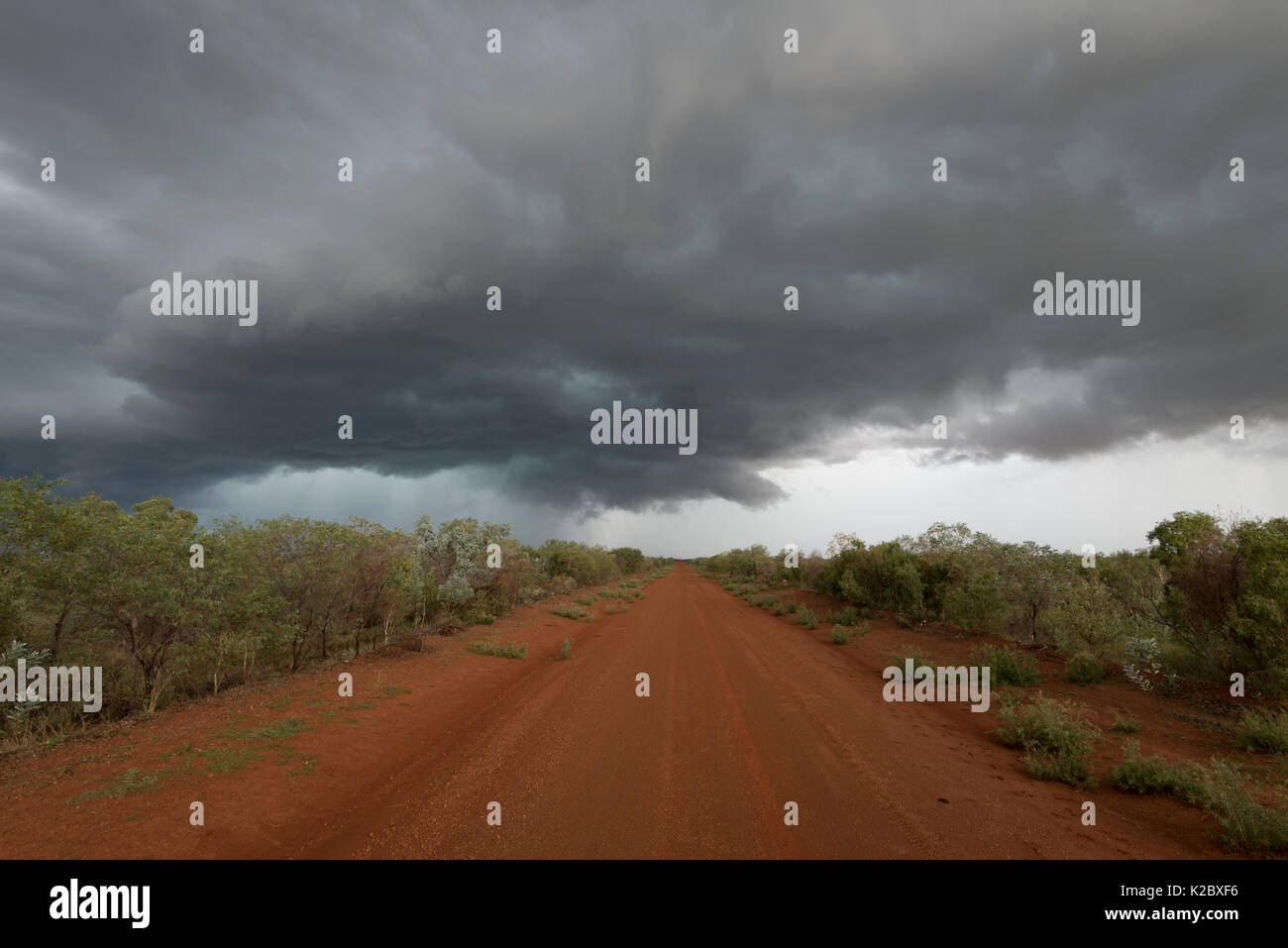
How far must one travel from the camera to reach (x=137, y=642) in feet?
32.6

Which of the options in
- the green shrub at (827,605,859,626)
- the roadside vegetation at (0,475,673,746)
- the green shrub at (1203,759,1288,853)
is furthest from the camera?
the green shrub at (827,605,859,626)

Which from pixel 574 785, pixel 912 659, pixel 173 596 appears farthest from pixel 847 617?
pixel 173 596

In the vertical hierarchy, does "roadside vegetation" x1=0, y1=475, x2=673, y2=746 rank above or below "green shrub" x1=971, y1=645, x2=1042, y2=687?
above

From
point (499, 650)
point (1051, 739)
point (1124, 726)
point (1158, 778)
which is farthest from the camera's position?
point (499, 650)

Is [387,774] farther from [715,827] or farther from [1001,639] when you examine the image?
[1001,639]

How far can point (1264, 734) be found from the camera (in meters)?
7.61

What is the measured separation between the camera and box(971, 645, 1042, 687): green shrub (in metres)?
11.8

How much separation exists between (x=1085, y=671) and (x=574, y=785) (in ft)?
40.0

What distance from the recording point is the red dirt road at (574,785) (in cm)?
510

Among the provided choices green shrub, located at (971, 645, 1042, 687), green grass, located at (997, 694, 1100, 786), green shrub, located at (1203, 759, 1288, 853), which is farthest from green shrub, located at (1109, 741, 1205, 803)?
green shrub, located at (971, 645, 1042, 687)

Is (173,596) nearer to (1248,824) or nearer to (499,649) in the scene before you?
(499,649)

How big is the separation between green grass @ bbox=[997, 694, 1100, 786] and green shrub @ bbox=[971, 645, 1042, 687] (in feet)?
7.72

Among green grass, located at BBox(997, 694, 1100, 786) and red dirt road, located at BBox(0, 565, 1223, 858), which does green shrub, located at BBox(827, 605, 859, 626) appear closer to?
red dirt road, located at BBox(0, 565, 1223, 858)
